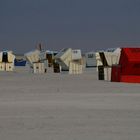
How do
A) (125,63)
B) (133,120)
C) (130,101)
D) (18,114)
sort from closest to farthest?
(133,120), (18,114), (130,101), (125,63)

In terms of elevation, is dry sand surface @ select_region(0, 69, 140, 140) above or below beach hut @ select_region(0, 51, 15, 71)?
A: above

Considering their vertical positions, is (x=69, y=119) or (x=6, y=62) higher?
A: (x=69, y=119)

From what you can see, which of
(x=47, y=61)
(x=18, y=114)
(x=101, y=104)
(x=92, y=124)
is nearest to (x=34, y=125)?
(x=92, y=124)

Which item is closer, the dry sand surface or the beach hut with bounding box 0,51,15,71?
the dry sand surface

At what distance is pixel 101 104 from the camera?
13.5 meters

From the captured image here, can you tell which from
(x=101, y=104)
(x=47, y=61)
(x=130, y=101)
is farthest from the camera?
(x=47, y=61)

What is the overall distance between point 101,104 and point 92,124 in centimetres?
415

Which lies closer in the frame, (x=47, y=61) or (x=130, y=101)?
(x=130, y=101)

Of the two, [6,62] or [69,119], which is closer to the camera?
[69,119]

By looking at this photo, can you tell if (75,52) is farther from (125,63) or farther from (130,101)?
(130,101)

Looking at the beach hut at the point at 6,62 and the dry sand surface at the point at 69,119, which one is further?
the beach hut at the point at 6,62

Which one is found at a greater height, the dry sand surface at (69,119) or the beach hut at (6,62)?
the dry sand surface at (69,119)

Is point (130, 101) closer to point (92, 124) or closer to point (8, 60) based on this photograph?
point (92, 124)

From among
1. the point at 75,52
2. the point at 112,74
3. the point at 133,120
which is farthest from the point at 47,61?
the point at 133,120
